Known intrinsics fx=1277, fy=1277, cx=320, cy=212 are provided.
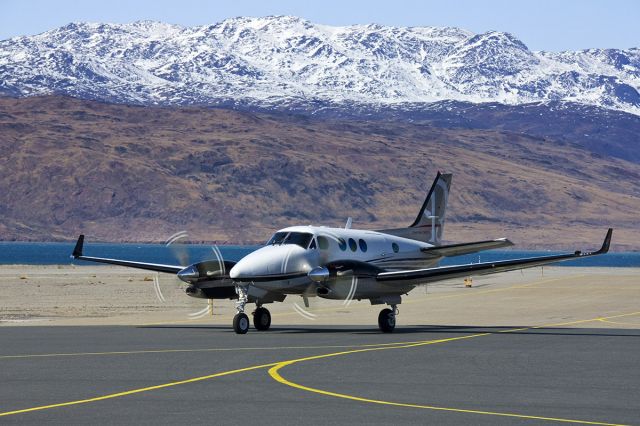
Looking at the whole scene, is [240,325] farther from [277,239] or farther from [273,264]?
[277,239]

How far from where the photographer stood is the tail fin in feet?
140

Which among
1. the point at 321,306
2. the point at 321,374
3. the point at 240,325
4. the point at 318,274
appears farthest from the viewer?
the point at 321,306

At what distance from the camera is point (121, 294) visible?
238 feet

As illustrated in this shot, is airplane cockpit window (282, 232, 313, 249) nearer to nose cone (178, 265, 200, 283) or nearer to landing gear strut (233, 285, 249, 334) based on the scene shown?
landing gear strut (233, 285, 249, 334)

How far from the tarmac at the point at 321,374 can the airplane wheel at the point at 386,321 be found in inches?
23.6

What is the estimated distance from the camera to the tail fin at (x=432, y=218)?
4259cm

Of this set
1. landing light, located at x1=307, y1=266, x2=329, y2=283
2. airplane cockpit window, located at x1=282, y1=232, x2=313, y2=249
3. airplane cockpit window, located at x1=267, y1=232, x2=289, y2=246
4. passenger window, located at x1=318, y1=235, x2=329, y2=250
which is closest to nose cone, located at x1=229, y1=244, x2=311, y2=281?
airplane cockpit window, located at x1=282, y1=232, x2=313, y2=249

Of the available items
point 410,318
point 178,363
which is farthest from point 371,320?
point 178,363

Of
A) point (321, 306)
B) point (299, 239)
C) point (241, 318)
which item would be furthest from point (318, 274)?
point (321, 306)

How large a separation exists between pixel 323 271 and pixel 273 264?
4.68 ft

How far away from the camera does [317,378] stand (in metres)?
23.1

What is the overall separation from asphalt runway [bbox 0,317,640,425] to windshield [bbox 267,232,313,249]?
107 inches

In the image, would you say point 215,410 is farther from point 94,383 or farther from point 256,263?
point 256,263

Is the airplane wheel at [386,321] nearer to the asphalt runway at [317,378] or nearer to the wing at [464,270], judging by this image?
the wing at [464,270]
